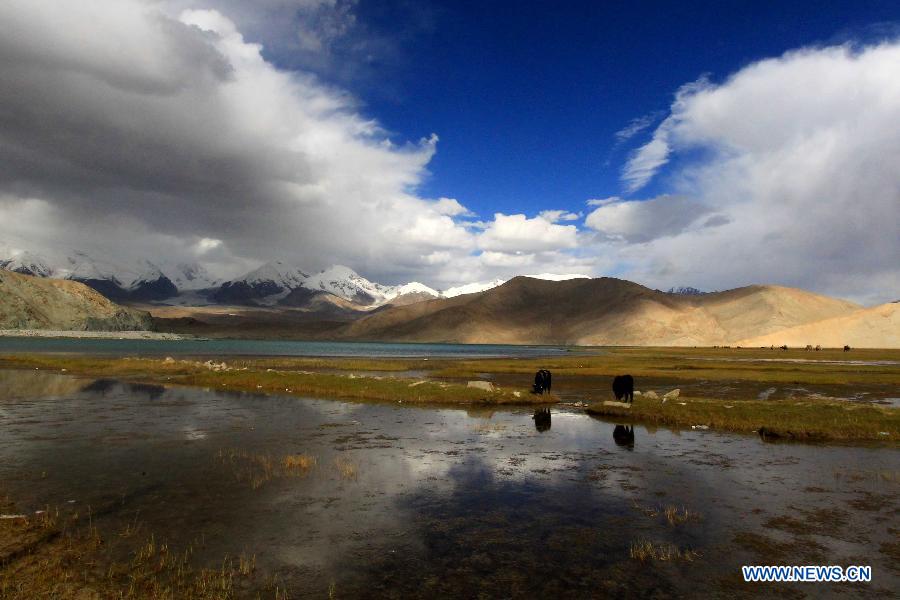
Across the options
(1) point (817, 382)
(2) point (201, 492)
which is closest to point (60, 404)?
(2) point (201, 492)

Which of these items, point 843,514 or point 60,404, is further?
point 60,404

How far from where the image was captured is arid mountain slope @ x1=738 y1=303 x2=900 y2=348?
16112 centimetres

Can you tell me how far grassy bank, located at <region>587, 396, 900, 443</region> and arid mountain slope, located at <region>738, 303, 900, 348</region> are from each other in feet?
564

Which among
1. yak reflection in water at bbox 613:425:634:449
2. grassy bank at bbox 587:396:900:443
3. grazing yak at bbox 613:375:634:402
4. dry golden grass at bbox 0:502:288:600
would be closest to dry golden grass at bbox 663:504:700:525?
yak reflection in water at bbox 613:425:634:449

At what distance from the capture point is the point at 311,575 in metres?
9.80

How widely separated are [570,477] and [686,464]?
505 centimetres

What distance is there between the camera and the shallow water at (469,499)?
10.1m

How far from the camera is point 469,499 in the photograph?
14750 millimetres

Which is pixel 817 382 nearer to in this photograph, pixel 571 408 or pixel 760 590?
pixel 571 408

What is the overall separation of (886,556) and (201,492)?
55.9 ft

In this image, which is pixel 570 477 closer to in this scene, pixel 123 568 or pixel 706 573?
pixel 706 573

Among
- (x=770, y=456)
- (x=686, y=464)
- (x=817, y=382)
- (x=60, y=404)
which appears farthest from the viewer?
(x=817, y=382)

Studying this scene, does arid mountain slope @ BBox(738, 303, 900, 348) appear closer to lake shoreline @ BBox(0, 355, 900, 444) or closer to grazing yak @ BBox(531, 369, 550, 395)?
lake shoreline @ BBox(0, 355, 900, 444)

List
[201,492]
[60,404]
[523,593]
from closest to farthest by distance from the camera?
[523,593]
[201,492]
[60,404]
